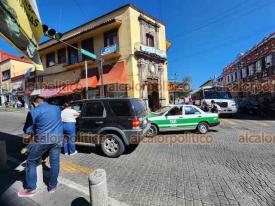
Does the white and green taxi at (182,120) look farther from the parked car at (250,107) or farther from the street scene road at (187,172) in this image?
the parked car at (250,107)

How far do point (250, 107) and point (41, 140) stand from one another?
2103cm

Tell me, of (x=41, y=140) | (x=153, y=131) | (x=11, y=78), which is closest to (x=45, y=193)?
(x=41, y=140)

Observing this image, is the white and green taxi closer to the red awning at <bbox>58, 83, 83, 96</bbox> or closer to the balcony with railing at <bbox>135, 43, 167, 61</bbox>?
the balcony with railing at <bbox>135, 43, 167, 61</bbox>

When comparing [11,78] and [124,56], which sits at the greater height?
[11,78]

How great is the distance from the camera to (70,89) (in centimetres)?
2169

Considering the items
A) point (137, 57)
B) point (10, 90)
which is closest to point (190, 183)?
point (137, 57)

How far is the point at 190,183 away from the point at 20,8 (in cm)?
494

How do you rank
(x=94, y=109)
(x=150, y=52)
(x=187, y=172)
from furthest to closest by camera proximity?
(x=150, y=52) < (x=94, y=109) < (x=187, y=172)

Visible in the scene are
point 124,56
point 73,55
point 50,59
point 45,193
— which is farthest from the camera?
point 50,59

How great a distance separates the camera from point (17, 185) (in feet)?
16.6

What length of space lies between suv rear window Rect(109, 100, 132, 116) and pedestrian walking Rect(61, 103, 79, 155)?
51.1 inches

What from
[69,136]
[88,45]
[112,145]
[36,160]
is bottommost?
[112,145]

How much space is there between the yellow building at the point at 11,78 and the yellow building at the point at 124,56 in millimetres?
11366

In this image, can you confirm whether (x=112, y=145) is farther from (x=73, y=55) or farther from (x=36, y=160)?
(x=73, y=55)
